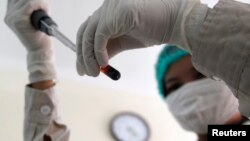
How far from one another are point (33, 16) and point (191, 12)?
0.53m

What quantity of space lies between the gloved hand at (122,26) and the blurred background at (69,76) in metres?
0.78

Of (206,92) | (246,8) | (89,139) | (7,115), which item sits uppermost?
(246,8)

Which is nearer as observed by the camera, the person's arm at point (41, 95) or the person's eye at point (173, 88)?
the person's arm at point (41, 95)

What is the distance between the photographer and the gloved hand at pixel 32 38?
1.05 m

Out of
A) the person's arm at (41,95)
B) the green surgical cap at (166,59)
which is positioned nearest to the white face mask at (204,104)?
the green surgical cap at (166,59)

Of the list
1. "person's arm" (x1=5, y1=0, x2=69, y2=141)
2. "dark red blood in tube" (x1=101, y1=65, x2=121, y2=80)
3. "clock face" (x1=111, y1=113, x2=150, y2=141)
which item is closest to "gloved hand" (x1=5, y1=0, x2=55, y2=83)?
"person's arm" (x1=5, y1=0, x2=69, y2=141)

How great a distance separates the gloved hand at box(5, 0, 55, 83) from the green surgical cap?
667 millimetres

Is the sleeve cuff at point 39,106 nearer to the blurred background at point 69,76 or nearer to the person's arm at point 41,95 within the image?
the person's arm at point 41,95

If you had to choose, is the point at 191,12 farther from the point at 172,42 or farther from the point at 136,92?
the point at 136,92

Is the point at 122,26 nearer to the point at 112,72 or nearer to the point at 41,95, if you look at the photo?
the point at 112,72

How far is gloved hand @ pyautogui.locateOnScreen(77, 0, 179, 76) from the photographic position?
767mm

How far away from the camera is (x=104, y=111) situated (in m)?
2.24

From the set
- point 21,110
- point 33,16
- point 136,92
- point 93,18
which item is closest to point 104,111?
point 136,92

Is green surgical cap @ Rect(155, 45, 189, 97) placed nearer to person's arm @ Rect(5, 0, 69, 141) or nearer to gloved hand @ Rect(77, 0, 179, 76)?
person's arm @ Rect(5, 0, 69, 141)
